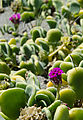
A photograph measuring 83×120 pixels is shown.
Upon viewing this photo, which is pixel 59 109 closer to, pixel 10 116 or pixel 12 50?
pixel 10 116

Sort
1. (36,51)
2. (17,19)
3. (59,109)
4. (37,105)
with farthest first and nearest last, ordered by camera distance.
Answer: (17,19), (36,51), (37,105), (59,109)

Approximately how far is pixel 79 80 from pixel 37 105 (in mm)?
216

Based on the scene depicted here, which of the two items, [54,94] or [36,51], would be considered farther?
[36,51]

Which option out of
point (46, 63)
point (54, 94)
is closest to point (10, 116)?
point (54, 94)

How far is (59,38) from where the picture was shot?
5.87ft

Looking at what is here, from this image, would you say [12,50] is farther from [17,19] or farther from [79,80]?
[79,80]

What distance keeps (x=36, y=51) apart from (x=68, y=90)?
764 millimetres

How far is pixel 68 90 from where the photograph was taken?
3.74ft

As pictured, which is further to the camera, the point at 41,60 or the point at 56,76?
the point at 41,60

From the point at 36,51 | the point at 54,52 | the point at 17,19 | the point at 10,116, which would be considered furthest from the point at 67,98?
the point at 17,19

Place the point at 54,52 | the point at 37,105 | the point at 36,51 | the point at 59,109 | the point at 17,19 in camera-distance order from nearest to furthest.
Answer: the point at 59,109
the point at 37,105
the point at 54,52
the point at 36,51
the point at 17,19

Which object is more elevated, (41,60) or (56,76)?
(56,76)

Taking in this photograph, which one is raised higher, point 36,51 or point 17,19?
point 17,19

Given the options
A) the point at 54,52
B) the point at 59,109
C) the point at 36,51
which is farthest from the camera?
the point at 36,51
